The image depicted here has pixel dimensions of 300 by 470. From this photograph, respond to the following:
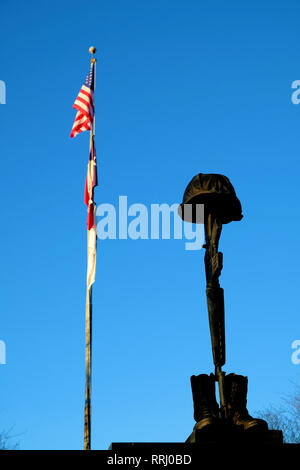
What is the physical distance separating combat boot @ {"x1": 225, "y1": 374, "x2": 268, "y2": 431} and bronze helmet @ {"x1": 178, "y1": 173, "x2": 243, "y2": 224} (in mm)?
2497

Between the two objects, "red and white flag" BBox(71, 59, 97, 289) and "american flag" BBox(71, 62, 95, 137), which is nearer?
"red and white flag" BBox(71, 59, 97, 289)

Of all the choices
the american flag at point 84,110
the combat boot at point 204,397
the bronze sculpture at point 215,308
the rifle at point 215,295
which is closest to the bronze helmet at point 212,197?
the bronze sculpture at point 215,308

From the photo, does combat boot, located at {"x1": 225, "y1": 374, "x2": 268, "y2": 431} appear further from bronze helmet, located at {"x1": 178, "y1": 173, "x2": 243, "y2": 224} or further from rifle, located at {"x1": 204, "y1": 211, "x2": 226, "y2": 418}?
bronze helmet, located at {"x1": 178, "y1": 173, "x2": 243, "y2": 224}

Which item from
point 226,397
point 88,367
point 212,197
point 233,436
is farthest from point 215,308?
point 88,367

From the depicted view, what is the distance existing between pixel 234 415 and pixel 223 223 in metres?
3.02

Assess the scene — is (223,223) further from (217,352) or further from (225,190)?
(217,352)

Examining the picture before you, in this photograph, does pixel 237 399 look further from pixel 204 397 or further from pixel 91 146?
pixel 91 146

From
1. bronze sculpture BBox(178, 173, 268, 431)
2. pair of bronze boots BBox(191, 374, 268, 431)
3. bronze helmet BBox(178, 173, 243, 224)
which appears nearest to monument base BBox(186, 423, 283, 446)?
bronze sculpture BBox(178, 173, 268, 431)

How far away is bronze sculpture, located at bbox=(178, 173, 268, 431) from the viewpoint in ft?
29.1

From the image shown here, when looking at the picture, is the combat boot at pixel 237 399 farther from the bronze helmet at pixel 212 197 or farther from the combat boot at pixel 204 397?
the bronze helmet at pixel 212 197

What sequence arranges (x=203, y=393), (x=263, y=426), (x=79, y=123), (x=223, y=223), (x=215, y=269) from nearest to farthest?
(x=263, y=426) < (x=203, y=393) < (x=215, y=269) < (x=223, y=223) < (x=79, y=123)

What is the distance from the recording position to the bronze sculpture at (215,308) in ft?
29.1
